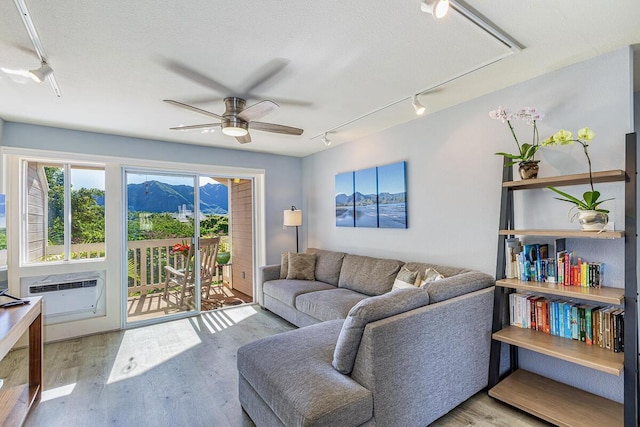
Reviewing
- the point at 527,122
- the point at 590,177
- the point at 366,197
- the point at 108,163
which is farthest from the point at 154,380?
the point at 527,122

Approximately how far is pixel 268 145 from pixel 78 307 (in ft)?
10.1

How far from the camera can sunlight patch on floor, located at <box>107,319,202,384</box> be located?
9.06ft

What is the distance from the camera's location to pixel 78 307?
3559mm

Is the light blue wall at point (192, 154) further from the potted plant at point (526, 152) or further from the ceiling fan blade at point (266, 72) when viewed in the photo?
the potted plant at point (526, 152)

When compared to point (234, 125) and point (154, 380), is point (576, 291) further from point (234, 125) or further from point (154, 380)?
point (154, 380)

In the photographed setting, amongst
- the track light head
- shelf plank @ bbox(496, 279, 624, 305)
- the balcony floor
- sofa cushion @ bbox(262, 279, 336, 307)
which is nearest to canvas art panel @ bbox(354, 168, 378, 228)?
sofa cushion @ bbox(262, 279, 336, 307)

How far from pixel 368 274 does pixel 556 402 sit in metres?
1.89

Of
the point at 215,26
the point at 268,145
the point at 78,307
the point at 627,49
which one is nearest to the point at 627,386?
the point at 627,49

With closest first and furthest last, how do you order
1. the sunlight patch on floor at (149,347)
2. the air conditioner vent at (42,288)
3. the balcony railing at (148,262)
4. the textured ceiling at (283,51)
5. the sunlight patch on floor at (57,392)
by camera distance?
the textured ceiling at (283,51)
the sunlight patch on floor at (57,392)
the sunlight patch on floor at (149,347)
the air conditioner vent at (42,288)
the balcony railing at (148,262)

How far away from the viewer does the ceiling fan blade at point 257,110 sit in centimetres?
221

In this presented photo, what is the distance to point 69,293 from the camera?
3512mm

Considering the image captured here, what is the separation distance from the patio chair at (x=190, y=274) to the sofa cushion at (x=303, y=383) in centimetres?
260

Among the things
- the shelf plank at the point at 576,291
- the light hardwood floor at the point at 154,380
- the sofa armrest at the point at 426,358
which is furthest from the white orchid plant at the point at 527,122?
the light hardwood floor at the point at 154,380

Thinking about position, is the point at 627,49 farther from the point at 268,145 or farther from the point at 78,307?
the point at 78,307
